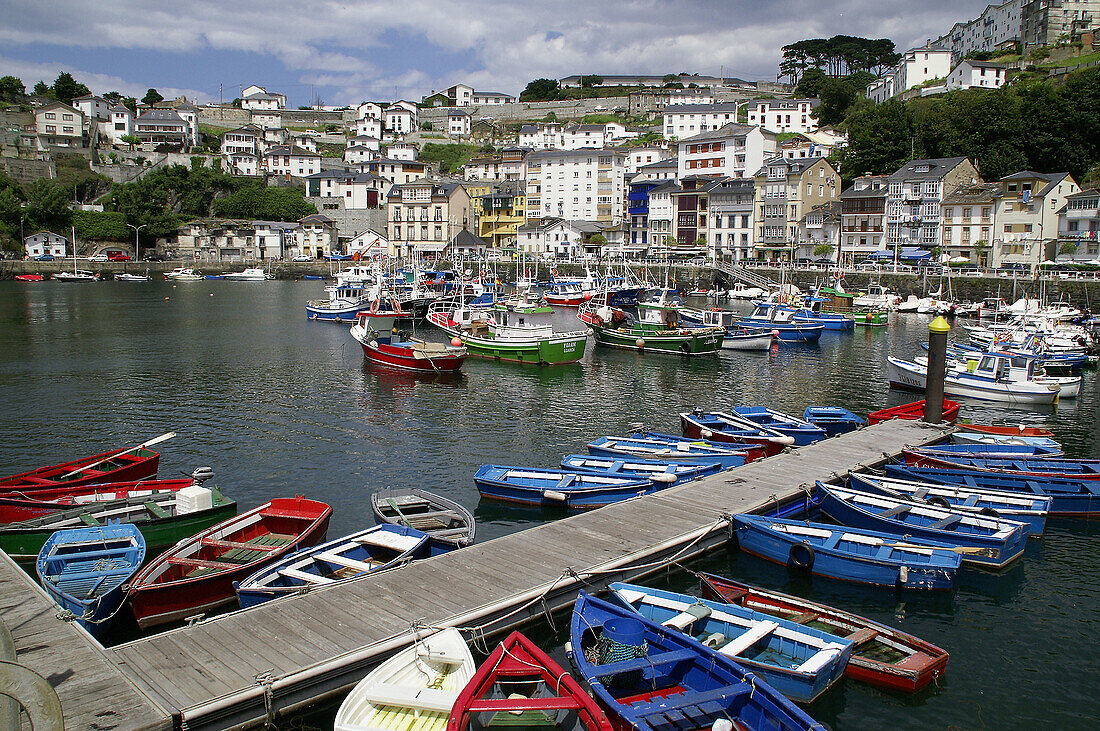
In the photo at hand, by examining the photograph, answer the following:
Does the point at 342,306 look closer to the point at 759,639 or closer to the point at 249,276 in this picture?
the point at 249,276

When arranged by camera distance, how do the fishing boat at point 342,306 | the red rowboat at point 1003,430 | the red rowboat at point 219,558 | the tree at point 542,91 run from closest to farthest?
the red rowboat at point 219,558
the red rowboat at point 1003,430
the fishing boat at point 342,306
the tree at point 542,91

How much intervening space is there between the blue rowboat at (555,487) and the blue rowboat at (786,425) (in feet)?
20.9

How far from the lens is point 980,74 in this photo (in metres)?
105

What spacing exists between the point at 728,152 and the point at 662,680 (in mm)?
100863

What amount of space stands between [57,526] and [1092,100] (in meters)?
93.7

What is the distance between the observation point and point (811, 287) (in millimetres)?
75688

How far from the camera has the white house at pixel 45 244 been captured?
104375 millimetres

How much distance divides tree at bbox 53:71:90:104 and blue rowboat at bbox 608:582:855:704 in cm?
16740

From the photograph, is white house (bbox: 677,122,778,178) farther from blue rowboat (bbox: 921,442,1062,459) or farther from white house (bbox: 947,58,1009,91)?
blue rowboat (bbox: 921,442,1062,459)

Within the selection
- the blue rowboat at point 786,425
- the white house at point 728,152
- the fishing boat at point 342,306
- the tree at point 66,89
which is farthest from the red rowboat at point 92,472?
the tree at point 66,89

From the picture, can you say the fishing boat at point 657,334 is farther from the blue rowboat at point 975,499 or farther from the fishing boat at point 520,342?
the blue rowboat at point 975,499

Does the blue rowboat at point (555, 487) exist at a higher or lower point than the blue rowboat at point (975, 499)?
lower

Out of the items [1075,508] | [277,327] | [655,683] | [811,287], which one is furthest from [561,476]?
[811,287]

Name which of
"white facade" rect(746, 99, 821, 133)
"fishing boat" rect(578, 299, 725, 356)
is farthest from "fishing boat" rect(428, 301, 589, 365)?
"white facade" rect(746, 99, 821, 133)
